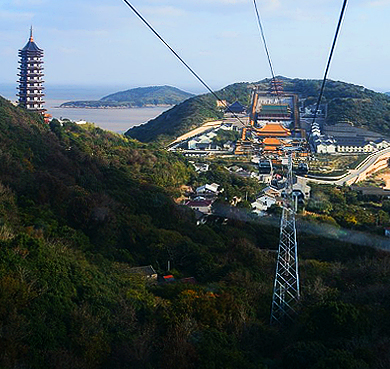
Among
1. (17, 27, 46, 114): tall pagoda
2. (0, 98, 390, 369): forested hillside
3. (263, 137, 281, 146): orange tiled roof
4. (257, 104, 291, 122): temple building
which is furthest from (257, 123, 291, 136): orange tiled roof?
(0, 98, 390, 369): forested hillside

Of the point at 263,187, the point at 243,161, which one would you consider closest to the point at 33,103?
the point at 243,161

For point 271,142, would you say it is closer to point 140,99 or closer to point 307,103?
point 307,103

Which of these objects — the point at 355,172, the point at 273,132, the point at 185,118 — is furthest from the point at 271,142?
the point at 185,118

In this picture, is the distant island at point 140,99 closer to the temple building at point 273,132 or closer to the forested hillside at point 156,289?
the temple building at point 273,132

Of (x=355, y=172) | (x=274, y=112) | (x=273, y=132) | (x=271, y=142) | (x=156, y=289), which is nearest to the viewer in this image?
(x=156, y=289)

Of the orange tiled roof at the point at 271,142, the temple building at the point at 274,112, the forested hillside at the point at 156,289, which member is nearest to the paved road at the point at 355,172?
the orange tiled roof at the point at 271,142

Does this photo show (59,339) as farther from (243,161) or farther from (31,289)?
(243,161)
